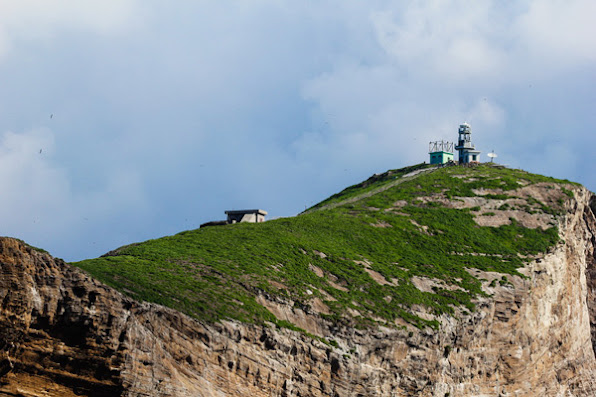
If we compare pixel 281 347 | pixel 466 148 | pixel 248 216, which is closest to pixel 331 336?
pixel 281 347

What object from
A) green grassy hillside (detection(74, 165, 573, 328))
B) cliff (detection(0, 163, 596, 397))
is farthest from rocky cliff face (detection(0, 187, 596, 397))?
green grassy hillside (detection(74, 165, 573, 328))

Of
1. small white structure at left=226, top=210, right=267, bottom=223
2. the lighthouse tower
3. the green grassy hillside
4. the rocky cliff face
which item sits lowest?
the rocky cliff face

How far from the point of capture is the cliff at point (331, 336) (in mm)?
39594

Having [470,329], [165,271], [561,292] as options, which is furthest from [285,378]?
[561,292]

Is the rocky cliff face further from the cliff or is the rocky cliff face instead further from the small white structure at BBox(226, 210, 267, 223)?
the small white structure at BBox(226, 210, 267, 223)

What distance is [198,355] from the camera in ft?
145

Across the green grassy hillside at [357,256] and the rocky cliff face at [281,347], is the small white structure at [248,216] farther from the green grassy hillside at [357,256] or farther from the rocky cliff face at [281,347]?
the rocky cliff face at [281,347]

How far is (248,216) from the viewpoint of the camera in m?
79.1

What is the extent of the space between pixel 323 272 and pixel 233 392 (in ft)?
47.5

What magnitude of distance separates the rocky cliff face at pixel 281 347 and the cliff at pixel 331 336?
0.06 metres

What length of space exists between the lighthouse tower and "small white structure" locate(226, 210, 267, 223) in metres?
23.9

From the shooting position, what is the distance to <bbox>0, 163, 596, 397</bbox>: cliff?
3959 centimetres

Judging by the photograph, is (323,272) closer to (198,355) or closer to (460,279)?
(460,279)

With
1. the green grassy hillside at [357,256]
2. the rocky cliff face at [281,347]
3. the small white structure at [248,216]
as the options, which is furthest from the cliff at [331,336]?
the small white structure at [248,216]
